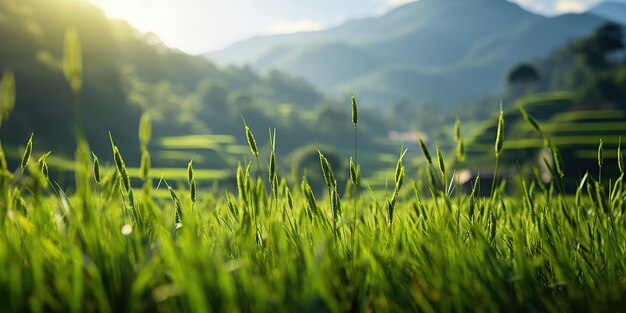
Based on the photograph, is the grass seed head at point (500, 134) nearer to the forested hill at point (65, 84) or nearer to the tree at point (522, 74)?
Answer: the forested hill at point (65, 84)

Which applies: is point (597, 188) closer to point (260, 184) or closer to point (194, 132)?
point (260, 184)

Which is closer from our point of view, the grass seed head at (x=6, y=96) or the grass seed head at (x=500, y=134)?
the grass seed head at (x=6, y=96)

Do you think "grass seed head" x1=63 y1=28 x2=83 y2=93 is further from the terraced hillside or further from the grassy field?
the terraced hillside

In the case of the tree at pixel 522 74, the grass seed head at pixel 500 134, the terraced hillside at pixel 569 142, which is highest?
the grass seed head at pixel 500 134

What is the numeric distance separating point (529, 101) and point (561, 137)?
129 ft

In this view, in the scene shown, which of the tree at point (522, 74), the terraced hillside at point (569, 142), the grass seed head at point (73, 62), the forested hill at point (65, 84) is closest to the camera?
the grass seed head at point (73, 62)

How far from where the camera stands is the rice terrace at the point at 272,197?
1256 mm

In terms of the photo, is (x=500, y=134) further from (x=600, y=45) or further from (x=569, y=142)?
(x=600, y=45)

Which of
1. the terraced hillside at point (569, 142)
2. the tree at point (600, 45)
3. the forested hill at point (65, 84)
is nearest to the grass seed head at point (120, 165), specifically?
the forested hill at point (65, 84)

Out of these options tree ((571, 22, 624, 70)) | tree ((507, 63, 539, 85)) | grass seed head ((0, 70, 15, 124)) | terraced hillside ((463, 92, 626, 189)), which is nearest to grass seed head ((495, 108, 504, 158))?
grass seed head ((0, 70, 15, 124))

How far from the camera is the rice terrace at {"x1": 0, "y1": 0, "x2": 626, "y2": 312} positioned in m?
1.26

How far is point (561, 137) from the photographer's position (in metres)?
49.2

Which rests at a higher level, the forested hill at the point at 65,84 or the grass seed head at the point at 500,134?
the forested hill at the point at 65,84

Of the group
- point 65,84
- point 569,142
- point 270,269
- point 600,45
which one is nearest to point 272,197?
point 270,269
